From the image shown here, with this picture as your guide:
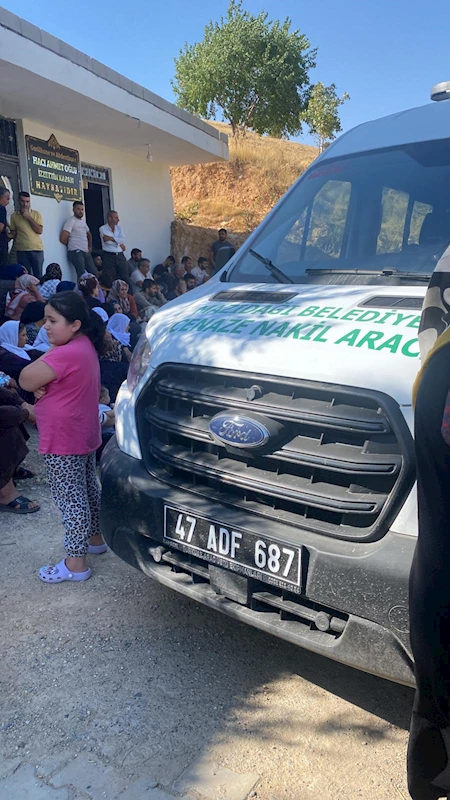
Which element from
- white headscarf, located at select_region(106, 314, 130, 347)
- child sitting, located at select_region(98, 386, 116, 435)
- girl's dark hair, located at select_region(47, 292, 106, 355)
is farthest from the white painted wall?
girl's dark hair, located at select_region(47, 292, 106, 355)

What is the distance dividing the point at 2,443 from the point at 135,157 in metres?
10.7

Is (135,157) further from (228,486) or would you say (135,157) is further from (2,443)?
(228,486)

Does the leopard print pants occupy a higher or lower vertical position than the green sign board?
lower

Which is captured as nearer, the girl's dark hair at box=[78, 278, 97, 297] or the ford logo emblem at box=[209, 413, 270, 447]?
the ford logo emblem at box=[209, 413, 270, 447]

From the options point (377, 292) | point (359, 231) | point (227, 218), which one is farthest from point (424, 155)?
point (227, 218)

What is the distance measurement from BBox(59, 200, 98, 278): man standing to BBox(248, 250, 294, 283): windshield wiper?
26.5 feet

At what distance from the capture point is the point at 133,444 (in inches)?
112

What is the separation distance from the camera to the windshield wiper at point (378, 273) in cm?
262

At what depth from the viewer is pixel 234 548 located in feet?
7.72

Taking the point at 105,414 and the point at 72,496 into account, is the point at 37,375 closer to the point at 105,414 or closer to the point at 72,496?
the point at 72,496

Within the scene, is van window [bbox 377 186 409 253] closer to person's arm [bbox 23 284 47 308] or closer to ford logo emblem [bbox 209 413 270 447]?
ford logo emblem [bbox 209 413 270 447]

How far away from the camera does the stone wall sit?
15648 millimetres

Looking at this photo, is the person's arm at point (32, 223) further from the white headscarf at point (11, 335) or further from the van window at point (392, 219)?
the van window at point (392, 219)

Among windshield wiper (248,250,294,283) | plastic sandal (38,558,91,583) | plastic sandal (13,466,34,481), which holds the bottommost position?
plastic sandal (13,466,34,481)
